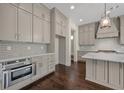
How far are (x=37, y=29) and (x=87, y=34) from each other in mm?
4283

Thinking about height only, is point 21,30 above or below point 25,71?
above

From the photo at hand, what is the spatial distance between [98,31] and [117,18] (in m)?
1.29

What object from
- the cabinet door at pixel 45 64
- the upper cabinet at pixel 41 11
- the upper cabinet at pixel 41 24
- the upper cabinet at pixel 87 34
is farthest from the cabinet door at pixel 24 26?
the upper cabinet at pixel 87 34

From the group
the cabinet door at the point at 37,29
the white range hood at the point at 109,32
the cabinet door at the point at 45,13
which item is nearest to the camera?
the cabinet door at the point at 37,29

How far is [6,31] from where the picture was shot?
2.24 m

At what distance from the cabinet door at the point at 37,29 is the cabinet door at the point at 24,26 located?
0.20 m

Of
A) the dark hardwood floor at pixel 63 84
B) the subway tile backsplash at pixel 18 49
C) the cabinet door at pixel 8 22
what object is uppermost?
the cabinet door at pixel 8 22

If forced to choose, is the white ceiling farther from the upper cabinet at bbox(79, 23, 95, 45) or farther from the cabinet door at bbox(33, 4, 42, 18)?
the upper cabinet at bbox(79, 23, 95, 45)

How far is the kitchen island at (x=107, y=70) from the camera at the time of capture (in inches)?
90.9

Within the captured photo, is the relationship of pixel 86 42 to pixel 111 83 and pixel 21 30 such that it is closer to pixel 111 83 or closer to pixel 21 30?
pixel 111 83

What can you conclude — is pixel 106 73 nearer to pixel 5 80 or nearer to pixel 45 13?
pixel 5 80

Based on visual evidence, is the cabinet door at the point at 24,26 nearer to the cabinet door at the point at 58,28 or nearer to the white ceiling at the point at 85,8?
the white ceiling at the point at 85,8

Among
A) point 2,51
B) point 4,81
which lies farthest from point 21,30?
point 4,81

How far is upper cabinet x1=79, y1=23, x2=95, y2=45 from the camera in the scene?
20.7 feet
